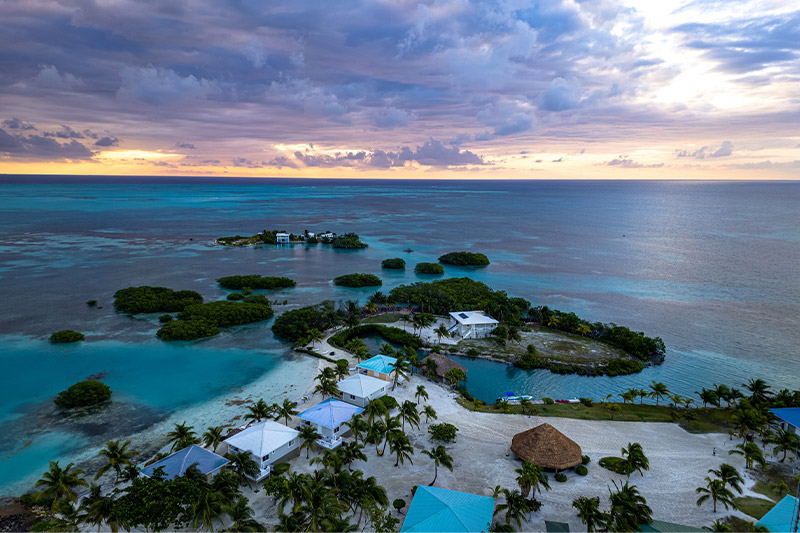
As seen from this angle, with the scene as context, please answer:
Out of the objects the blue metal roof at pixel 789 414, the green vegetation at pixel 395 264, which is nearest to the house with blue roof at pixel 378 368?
the blue metal roof at pixel 789 414

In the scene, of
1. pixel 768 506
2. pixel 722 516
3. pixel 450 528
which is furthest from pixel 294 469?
pixel 768 506

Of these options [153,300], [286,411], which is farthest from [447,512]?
[153,300]

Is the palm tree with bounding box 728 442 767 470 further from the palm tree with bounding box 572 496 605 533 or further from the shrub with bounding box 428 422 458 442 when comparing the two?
the shrub with bounding box 428 422 458 442

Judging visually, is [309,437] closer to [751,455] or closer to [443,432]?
[443,432]

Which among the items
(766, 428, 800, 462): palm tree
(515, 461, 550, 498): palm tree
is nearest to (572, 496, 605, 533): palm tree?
(515, 461, 550, 498): palm tree

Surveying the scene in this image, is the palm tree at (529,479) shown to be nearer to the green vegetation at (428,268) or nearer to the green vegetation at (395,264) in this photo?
the green vegetation at (428,268)
